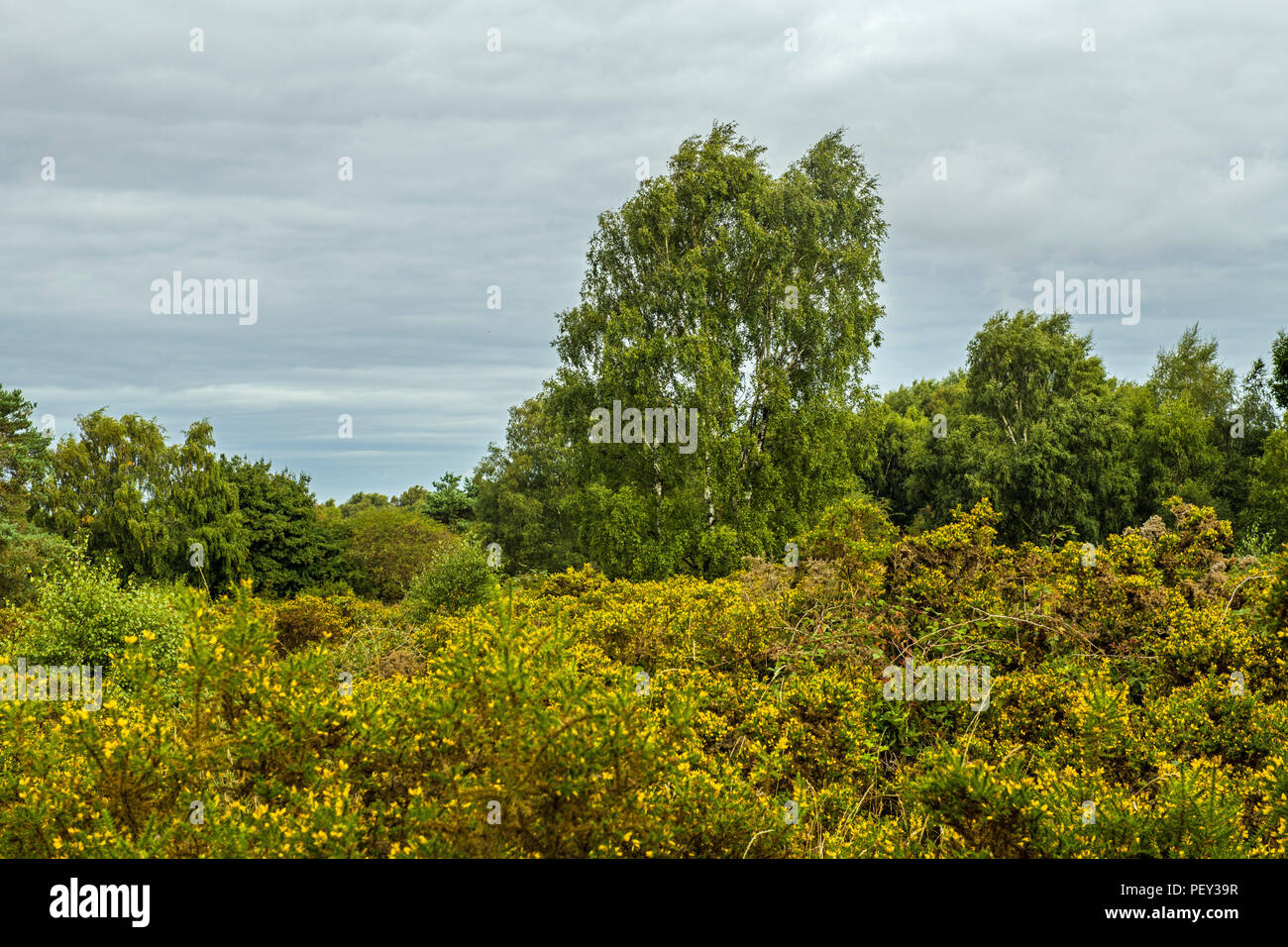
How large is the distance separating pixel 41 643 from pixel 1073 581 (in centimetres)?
1407

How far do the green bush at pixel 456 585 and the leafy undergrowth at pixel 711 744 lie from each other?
896 cm

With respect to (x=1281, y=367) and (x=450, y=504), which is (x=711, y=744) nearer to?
(x=1281, y=367)

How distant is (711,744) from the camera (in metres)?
6.82

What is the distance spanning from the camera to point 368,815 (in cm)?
439

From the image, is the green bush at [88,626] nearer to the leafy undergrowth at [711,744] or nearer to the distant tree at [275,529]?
the leafy undergrowth at [711,744]

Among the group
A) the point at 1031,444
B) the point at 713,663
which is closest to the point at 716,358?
the point at 713,663

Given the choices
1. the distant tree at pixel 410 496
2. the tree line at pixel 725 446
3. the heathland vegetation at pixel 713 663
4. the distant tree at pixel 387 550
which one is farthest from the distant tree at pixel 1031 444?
the distant tree at pixel 410 496

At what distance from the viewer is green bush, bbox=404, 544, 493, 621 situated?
1747 cm

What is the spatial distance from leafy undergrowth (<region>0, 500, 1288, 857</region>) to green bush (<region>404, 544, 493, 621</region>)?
29.4 ft

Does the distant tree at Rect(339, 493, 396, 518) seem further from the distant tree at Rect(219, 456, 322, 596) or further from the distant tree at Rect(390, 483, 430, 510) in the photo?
the distant tree at Rect(219, 456, 322, 596)

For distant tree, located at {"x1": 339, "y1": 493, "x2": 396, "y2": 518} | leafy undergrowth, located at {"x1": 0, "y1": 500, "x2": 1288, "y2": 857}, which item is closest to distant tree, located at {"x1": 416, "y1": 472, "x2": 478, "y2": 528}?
distant tree, located at {"x1": 339, "y1": 493, "x2": 396, "y2": 518}

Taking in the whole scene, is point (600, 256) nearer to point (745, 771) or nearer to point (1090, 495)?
point (745, 771)

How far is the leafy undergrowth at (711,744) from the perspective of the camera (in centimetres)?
398
